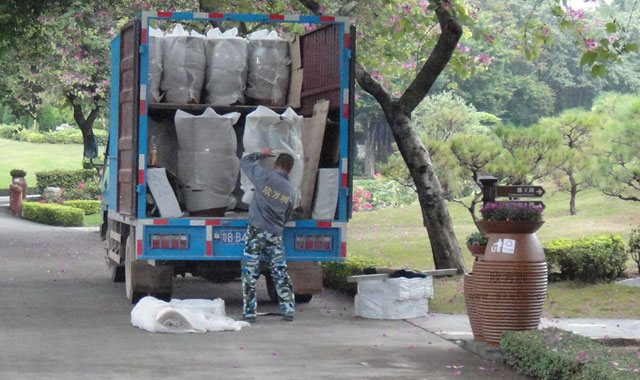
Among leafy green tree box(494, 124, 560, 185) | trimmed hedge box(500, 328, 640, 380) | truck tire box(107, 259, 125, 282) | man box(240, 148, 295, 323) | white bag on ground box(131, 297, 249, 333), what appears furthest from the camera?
leafy green tree box(494, 124, 560, 185)

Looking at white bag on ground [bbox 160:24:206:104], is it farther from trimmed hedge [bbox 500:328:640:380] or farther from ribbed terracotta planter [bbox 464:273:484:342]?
trimmed hedge [bbox 500:328:640:380]

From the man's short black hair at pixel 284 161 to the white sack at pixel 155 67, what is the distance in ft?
6.59

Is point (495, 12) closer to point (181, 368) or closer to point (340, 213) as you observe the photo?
point (340, 213)

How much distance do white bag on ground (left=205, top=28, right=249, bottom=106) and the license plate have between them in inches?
72.2

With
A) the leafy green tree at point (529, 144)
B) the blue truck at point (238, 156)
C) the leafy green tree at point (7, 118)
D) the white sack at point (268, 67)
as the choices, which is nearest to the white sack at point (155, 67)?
the blue truck at point (238, 156)

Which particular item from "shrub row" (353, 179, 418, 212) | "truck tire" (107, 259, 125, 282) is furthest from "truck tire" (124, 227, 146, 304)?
"shrub row" (353, 179, 418, 212)

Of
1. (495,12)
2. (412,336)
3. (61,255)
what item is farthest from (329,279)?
(495,12)

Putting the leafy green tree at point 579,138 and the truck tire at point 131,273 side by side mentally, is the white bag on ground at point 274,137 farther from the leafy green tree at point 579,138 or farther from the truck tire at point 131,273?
the leafy green tree at point 579,138

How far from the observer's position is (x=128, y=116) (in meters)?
13.0

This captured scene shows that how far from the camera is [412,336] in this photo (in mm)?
11055

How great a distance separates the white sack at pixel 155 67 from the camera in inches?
524

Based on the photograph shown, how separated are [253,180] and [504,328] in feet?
12.1

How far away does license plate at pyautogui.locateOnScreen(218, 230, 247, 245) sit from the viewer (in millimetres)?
12504

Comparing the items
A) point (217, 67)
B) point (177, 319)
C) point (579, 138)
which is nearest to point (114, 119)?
point (217, 67)
